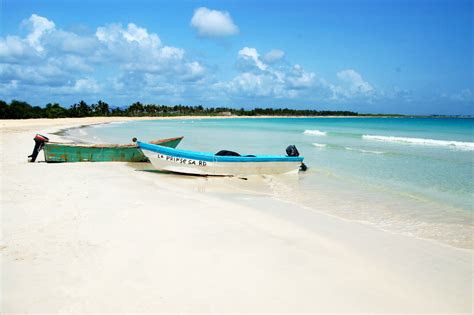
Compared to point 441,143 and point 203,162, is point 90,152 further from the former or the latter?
point 441,143

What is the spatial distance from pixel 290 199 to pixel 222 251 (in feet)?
13.4

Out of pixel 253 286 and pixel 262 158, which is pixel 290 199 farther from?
pixel 253 286

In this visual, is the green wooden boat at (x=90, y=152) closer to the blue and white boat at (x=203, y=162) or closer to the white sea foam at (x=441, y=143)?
the blue and white boat at (x=203, y=162)

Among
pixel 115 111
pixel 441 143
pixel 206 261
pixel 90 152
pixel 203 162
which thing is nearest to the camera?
pixel 206 261

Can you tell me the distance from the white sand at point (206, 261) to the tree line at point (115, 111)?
2356 inches

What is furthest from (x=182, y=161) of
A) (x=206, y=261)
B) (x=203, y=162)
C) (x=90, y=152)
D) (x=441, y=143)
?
(x=441, y=143)

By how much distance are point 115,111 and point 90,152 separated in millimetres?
92621

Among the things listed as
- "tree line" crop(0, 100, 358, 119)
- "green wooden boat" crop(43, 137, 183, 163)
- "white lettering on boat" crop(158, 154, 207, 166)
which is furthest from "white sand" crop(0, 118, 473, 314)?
"tree line" crop(0, 100, 358, 119)

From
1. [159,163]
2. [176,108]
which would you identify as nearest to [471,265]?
[159,163]

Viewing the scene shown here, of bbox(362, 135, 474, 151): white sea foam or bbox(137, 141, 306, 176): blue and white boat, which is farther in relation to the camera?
bbox(362, 135, 474, 151): white sea foam

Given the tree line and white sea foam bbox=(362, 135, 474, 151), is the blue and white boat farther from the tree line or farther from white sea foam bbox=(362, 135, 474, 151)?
the tree line

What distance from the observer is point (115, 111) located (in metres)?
101

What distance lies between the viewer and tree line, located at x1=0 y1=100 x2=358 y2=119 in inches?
2324

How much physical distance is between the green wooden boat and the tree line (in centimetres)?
5231
